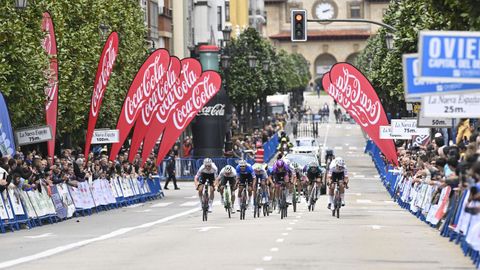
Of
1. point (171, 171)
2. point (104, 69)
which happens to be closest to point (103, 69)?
point (104, 69)

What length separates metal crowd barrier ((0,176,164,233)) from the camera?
110 feet

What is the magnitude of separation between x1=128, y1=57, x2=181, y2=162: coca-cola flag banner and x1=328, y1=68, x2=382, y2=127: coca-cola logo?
5523mm

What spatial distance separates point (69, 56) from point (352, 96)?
31.2 feet

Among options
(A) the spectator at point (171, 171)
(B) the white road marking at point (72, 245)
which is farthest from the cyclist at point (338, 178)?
(A) the spectator at point (171, 171)

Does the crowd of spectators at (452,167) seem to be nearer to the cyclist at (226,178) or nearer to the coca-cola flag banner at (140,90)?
the cyclist at (226,178)

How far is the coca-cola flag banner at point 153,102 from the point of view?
164 feet

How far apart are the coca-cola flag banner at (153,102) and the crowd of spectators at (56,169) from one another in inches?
35.2

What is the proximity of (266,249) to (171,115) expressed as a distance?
29979 millimetres

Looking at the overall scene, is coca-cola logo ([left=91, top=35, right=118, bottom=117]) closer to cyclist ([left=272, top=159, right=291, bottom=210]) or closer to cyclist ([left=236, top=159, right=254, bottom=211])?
cyclist ([left=272, top=159, right=291, bottom=210])

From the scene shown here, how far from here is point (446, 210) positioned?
28.2 meters

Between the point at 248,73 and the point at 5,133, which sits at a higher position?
the point at 248,73

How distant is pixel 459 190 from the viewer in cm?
2519

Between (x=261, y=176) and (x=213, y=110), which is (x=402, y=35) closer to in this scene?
(x=261, y=176)

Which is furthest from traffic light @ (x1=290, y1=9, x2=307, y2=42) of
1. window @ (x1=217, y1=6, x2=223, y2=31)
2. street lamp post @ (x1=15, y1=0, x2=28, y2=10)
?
window @ (x1=217, y1=6, x2=223, y2=31)
